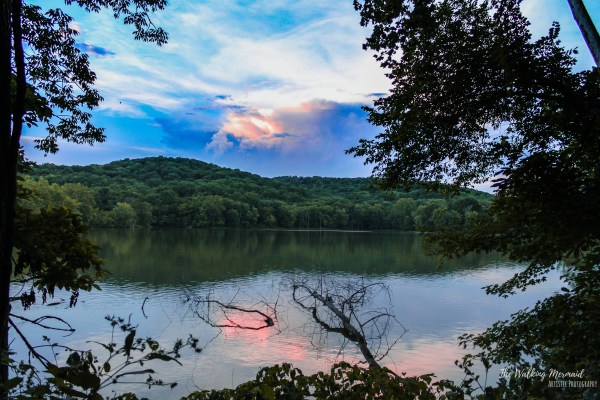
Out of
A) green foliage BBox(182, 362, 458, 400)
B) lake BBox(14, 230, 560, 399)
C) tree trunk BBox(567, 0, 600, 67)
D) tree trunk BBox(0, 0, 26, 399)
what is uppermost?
tree trunk BBox(567, 0, 600, 67)

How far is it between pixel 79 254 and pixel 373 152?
174 inches

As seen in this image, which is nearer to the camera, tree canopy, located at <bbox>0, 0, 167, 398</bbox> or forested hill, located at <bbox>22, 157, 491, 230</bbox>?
tree canopy, located at <bbox>0, 0, 167, 398</bbox>

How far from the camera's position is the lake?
488 inches

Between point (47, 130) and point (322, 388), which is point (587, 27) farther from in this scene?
point (47, 130)

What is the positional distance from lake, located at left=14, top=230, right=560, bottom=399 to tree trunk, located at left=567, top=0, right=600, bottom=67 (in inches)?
140

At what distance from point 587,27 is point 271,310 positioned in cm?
1532

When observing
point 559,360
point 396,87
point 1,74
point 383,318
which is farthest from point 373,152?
point 383,318

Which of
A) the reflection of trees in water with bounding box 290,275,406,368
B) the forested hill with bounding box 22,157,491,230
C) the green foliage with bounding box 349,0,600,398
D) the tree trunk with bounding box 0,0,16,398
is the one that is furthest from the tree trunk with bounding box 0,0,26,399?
the forested hill with bounding box 22,157,491,230

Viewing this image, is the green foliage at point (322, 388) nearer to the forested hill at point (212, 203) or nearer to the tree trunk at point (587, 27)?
the tree trunk at point (587, 27)

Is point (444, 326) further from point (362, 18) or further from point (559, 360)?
point (362, 18)

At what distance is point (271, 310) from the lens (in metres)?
17.7

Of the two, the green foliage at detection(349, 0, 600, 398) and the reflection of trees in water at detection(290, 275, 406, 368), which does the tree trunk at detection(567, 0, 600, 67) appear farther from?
the reflection of trees in water at detection(290, 275, 406, 368)

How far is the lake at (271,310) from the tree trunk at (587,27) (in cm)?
356

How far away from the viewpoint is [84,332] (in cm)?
1494
